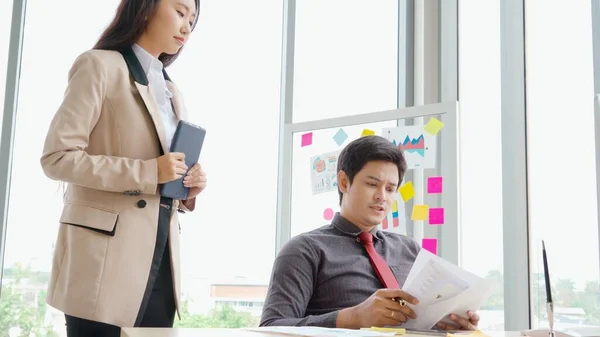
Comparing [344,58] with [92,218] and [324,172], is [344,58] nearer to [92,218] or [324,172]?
[324,172]

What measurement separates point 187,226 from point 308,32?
3.83ft

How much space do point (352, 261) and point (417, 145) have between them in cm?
100

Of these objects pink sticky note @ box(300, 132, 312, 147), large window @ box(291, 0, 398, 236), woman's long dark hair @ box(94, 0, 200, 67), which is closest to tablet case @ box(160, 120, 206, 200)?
woman's long dark hair @ box(94, 0, 200, 67)

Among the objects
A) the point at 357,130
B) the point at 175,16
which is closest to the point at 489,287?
the point at 175,16

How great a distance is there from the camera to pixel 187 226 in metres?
3.01

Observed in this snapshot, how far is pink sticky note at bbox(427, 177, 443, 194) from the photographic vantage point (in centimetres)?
266

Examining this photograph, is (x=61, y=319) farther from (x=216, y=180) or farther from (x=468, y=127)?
(x=468, y=127)

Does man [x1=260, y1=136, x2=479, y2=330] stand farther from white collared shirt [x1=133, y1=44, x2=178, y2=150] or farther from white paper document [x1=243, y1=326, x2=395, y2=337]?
white collared shirt [x1=133, y1=44, x2=178, y2=150]

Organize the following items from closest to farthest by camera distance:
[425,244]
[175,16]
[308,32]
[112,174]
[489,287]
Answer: [489,287] < [112,174] < [175,16] < [425,244] < [308,32]

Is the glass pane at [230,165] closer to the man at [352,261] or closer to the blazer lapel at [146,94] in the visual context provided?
the man at [352,261]

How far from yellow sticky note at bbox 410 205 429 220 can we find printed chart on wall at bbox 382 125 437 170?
160 millimetres

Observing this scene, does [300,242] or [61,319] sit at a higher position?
[300,242]

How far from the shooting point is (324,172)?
2918 millimetres

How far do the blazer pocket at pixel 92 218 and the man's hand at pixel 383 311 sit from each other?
58 cm
